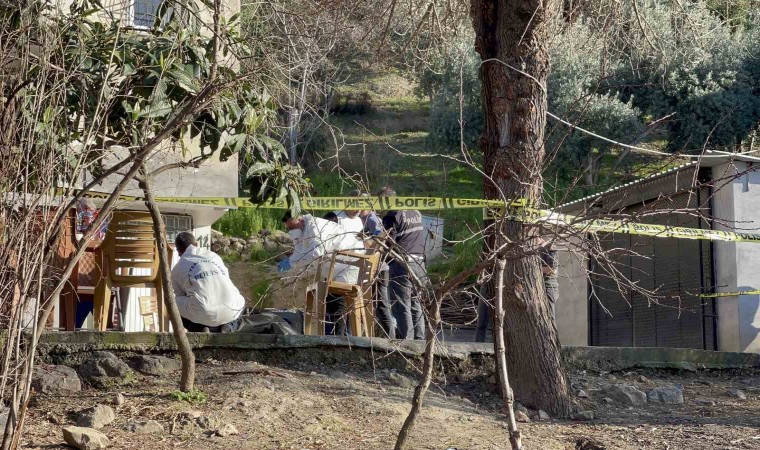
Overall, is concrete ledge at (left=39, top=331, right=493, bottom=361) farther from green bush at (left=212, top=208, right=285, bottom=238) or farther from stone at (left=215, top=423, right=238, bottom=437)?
green bush at (left=212, top=208, right=285, bottom=238)

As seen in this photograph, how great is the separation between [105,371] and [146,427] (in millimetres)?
1146

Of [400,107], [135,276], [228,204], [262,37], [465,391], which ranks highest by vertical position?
[400,107]

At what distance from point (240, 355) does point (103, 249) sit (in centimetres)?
174

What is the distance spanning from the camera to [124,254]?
8.32 meters

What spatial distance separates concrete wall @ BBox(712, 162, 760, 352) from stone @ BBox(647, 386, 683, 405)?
3.58 meters

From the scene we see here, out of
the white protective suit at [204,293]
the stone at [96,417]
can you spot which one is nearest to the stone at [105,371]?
the stone at [96,417]

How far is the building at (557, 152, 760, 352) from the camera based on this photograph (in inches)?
443

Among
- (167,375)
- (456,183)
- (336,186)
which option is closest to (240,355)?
(167,375)

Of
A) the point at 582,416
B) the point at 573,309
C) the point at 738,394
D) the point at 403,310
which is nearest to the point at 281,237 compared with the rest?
the point at 573,309

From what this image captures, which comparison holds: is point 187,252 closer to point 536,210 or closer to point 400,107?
point 536,210

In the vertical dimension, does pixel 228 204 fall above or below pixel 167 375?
above

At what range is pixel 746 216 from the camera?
11422 mm

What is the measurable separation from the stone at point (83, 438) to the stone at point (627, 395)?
159 inches

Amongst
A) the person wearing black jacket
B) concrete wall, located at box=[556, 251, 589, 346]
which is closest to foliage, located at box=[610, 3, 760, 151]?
concrete wall, located at box=[556, 251, 589, 346]
